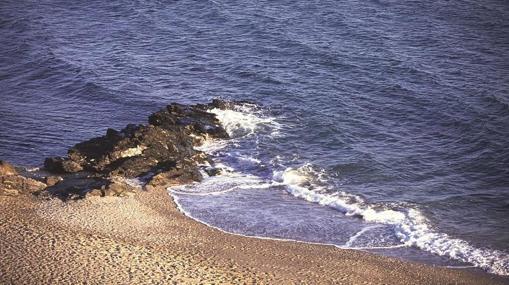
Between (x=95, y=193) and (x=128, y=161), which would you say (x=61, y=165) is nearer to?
(x=128, y=161)

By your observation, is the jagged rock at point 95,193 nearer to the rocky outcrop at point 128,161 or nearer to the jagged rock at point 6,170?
the rocky outcrop at point 128,161

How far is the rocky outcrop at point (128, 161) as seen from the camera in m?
34.5

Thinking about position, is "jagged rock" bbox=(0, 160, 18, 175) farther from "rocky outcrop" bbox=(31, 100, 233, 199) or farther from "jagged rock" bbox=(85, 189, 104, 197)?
"jagged rock" bbox=(85, 189, 104, 197)

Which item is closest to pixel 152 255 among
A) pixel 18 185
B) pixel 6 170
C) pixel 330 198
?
pixel 18 185

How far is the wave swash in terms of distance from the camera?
30406mm

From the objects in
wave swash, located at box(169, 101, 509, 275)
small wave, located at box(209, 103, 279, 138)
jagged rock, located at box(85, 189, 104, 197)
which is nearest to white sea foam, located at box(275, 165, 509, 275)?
wave swash, located at box(169, 101, 509, 275)

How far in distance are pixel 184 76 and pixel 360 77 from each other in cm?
1527

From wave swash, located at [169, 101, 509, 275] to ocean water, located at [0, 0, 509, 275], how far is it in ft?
0.35

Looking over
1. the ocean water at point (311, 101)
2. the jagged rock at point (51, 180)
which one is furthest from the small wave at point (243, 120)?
the jagged rock at point (51, 180)

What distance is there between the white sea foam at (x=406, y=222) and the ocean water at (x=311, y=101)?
10 cm

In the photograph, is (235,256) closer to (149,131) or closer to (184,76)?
(149,131)

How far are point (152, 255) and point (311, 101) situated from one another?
24.6 m

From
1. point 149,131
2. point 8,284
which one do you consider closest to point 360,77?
point 149,131

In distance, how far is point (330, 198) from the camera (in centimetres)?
3625
